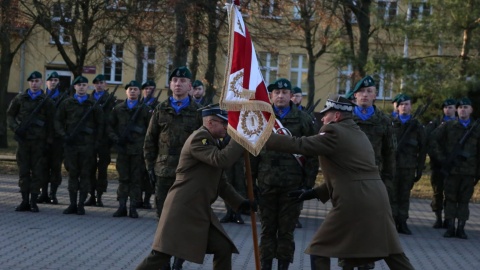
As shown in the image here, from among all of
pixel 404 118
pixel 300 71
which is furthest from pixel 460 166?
pixel 300 71

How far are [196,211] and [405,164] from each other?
744 centimetres

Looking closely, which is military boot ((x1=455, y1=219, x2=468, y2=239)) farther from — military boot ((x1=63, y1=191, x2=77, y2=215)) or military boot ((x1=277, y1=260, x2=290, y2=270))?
military boot ((x1=63, y1=191, x2=77, y2=215))

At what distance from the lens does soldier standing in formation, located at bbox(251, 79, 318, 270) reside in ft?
33.4

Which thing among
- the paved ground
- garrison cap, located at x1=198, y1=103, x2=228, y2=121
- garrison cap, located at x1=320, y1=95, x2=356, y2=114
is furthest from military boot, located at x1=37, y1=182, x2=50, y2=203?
garrison cap, located at x1=320, y1=95, x2=356, y2=114

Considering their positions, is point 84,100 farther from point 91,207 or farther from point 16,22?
point 16,22

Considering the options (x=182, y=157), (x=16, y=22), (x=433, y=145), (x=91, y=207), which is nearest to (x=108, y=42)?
(x=16, y=22)

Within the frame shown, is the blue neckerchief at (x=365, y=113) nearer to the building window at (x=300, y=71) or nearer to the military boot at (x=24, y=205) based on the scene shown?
the military boot at (x=24, y=205)

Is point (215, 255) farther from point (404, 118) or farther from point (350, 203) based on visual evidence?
point (404, 118)

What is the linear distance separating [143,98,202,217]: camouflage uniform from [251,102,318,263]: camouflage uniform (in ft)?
2.98

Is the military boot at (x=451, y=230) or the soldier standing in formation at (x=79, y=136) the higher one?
the soldier standing in formation at (x=79, y=136)

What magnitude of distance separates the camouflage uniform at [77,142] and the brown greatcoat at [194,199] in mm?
7174

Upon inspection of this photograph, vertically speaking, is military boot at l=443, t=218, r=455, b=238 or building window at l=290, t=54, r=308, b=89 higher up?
building window at l=290, t=54, r=308, b=89

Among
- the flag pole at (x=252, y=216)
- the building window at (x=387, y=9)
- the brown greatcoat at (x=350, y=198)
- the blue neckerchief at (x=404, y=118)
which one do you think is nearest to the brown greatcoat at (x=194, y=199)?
the flag pole at (x=252, y=216)

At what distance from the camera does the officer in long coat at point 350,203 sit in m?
8.33
